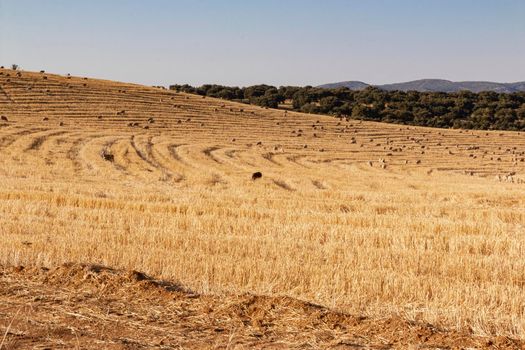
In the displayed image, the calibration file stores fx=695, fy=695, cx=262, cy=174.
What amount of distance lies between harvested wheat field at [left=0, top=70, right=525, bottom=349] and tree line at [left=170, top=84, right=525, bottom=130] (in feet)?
120

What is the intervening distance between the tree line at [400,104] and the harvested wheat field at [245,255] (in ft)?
120

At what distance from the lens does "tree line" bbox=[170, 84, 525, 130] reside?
232ft

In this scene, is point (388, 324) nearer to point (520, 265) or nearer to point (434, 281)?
point (434, 281)

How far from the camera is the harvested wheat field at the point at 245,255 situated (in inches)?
257

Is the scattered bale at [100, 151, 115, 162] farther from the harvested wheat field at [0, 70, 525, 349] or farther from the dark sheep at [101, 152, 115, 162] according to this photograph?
the harvested wheat field at [0, 70, 525, 349]

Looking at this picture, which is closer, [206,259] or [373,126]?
[206,259]

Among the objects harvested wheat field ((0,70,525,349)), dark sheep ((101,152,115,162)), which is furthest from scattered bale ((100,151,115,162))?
harvested wheat field ((0,70,525,349))

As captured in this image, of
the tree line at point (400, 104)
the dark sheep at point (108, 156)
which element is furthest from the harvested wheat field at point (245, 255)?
the tree line at point (400, 104)

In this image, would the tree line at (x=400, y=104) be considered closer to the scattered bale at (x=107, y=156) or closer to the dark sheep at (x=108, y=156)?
the scattered bale at (x=107, y=156)

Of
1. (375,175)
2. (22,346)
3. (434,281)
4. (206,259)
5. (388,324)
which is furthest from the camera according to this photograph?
(375,175)

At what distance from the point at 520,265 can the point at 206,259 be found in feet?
16.0

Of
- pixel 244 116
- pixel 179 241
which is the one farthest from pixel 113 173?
pixel 244 116

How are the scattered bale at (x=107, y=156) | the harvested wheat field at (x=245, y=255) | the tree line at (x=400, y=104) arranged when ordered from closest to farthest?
the harvested wheat field at (x=245, y=255) < the scattered bale at (x=107, y=156) < the tree line at (x=400, y=104)

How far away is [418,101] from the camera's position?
78250 millimetres
